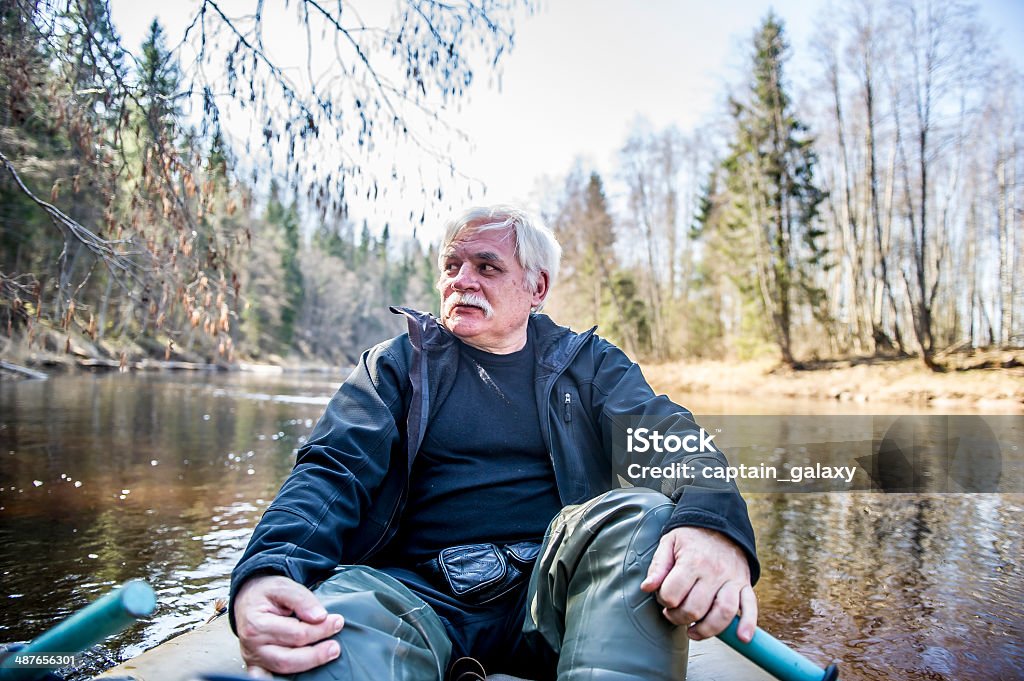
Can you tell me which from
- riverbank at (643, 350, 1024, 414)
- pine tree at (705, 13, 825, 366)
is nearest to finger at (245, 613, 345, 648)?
riverbank at (643, 350, 1024, 414)

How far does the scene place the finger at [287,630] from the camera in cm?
114

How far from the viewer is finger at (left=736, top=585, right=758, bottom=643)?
117 cm

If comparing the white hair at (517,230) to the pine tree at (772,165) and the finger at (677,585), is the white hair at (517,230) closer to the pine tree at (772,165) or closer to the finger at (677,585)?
the finger at (677,585)

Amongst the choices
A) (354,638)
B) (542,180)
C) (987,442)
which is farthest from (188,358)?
(354,638)

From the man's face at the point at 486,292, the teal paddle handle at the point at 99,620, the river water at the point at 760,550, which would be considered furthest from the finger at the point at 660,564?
the river water at the point at 760,550

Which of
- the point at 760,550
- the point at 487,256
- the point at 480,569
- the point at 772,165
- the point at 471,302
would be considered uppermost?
the point at 772,165

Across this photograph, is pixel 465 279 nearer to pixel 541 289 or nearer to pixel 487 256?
pixel 487 256

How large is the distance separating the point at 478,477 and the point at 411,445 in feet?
0.71

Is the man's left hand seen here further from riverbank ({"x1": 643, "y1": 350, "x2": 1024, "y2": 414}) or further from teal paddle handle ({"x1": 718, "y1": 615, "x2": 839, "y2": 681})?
riverbank ({"x1": 643, "y1": 350, "x2": 1024, "y2": 414})

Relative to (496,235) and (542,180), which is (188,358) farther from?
(496,235)

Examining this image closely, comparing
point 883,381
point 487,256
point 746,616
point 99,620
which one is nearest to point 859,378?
point 883,381

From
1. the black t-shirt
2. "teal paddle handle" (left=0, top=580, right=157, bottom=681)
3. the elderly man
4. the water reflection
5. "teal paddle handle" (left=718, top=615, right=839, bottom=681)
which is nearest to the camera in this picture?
"teal paddle handle" (left=0, top=580, right=157, bottom=681)

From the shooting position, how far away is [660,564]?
1216 millimetres

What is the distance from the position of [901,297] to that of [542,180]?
1896 cm
